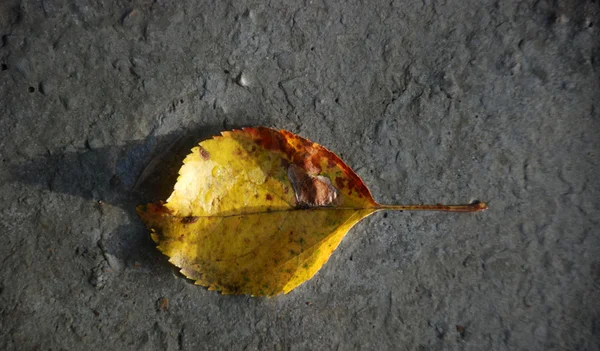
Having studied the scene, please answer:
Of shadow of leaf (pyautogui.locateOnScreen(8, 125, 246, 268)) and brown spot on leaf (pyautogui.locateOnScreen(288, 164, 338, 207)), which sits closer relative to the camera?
brown spot on leaf (pyautogui.locateOnScreen(288, 164, 338, 207))

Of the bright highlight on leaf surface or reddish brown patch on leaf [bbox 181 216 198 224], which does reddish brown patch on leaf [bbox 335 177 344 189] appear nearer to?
the bright highlight on leaf surface

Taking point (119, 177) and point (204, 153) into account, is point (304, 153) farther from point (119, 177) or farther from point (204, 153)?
point (119, 177)

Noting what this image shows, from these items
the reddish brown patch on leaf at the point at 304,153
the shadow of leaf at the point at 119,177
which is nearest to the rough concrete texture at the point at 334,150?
the shadow of leaf at the point at 119,177

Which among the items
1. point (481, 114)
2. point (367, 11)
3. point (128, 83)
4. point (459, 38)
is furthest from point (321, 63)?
point (128, 83)

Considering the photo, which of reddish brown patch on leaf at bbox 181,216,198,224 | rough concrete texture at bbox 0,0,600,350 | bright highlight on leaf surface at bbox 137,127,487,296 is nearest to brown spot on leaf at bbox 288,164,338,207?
bright highlight on leaf surface at bbox 137,127,487,296

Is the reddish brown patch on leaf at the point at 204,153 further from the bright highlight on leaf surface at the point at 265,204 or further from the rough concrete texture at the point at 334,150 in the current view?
the rough concrete texture at the point at 334,150

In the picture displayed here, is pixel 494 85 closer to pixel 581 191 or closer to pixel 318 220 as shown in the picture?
pixel 581 191
